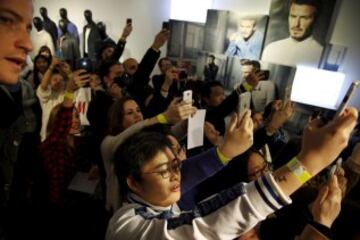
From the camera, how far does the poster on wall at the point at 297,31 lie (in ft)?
9.97

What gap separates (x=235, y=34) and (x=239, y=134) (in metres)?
3.04

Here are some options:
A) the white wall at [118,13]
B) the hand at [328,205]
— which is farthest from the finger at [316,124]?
the white wall at [118,13]

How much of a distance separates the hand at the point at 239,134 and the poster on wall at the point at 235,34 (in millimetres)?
2889

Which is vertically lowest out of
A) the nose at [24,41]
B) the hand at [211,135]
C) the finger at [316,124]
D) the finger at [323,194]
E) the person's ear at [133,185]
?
the hand at [211,135]

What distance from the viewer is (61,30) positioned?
4422mm

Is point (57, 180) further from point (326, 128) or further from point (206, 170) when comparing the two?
point (326, 128)

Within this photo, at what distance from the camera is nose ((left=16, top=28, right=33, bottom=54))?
0.62 m

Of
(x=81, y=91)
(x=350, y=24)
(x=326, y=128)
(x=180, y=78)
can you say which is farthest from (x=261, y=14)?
(x=326, y=128)

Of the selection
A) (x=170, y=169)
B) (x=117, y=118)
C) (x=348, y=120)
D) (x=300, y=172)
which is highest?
(x=348, y=120)

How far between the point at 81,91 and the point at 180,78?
1.03m

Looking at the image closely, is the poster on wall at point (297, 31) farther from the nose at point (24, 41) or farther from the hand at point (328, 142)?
the nose at point (24, 41)

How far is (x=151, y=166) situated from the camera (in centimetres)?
85

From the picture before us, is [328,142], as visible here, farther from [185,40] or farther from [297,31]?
[185,40]

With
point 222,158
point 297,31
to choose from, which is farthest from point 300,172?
point 297,31
